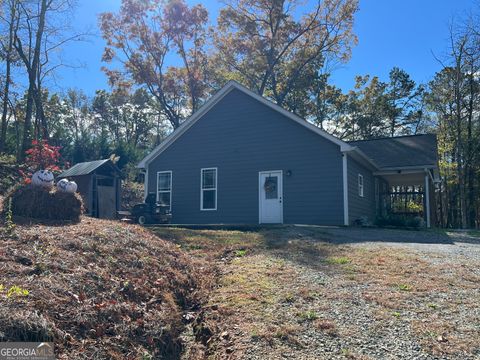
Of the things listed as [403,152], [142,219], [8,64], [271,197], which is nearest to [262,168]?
[271,197]

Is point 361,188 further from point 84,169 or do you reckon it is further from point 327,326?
point 327,326

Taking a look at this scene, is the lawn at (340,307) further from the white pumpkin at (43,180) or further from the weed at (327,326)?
the white pumpkin at (43,180)

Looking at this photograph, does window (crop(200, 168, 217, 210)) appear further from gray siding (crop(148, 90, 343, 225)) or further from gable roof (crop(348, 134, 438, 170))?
gable roof (crop(348, 134, 438, 170))

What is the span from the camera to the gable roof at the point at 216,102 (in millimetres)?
13595

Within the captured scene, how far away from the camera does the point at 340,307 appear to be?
4.48 metres

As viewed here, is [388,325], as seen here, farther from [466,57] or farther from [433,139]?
[466,57]

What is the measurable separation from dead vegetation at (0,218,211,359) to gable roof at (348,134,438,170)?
12.3 meters

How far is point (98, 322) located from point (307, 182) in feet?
35.9

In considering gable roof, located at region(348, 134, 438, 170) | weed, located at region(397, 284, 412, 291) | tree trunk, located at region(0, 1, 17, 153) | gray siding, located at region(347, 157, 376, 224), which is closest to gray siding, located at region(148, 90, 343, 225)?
gray siding, located at region(347, 157, 376, 224)

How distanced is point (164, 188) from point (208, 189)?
2.15 m

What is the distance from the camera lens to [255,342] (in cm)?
375

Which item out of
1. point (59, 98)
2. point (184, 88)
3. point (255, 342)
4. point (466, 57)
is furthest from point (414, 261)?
point (59, 98)

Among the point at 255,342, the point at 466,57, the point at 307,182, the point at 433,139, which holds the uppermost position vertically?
the point at 466,57

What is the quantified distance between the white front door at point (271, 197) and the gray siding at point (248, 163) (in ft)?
0.55
